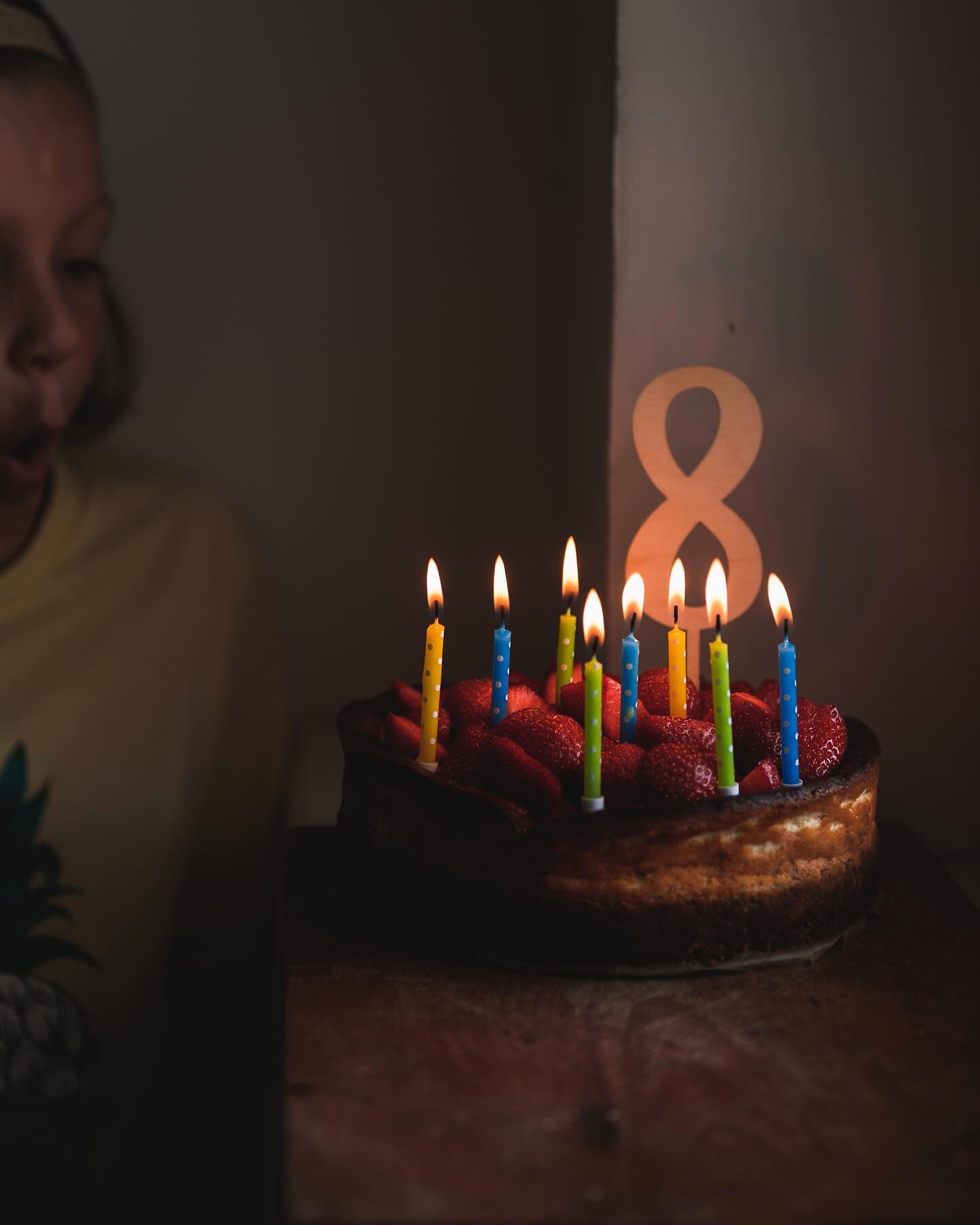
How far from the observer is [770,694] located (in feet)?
3.74

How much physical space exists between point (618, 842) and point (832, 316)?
772 millimetres

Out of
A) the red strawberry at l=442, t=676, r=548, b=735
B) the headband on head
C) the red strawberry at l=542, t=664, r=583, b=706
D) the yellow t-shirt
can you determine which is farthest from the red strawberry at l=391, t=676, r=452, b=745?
the headband on head

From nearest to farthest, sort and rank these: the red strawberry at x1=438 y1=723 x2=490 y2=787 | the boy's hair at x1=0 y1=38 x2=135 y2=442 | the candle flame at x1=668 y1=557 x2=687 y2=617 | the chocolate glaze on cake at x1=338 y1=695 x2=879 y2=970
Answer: the chocolate glaze on cake at x1=338 y1=695 x2=879 y2=970, the red strawberry at x1=438 y1=723 x2=490 y2=787, the candle flame at x1=668 y1=557 x2=687 y2=617, the boy's hair at x1=0 y1=38 x2=135 y2=442

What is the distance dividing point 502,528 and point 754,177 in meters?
0.66

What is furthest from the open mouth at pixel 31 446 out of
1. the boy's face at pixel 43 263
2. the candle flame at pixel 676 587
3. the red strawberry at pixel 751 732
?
the red strawberry at pixel 751 732

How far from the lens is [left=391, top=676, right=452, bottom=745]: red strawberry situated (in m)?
1.12

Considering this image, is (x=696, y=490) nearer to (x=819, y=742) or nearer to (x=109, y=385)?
(x=819, y=742)

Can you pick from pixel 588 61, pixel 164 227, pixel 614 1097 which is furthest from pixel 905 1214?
pixel 164 227

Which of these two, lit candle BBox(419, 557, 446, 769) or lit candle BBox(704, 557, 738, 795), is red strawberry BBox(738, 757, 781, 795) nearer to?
lit candle BBox(704, 557, 738, 795)

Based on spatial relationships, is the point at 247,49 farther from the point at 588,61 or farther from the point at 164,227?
the point at 588,61

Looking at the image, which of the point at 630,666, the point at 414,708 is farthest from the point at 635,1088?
the point at 414,708

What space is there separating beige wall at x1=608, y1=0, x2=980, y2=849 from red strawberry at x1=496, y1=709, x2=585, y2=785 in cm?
42

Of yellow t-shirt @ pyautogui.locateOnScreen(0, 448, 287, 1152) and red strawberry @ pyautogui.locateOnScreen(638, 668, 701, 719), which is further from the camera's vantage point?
yellow t-shirt @ pyautogui.locateOnScreen(0, 448, 287, 1152)

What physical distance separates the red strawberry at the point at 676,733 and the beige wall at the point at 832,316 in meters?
0.37
